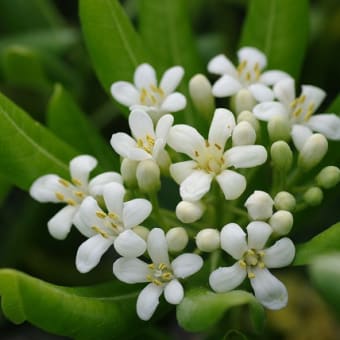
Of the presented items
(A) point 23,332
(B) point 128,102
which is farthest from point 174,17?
(A) point 23,332

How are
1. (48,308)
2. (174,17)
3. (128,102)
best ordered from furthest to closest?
(174,17)
(128,102)
(48,308)

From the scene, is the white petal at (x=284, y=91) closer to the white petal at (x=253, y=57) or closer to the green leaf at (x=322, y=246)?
the white petal at (x=253, y=57)

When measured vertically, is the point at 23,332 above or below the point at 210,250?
below

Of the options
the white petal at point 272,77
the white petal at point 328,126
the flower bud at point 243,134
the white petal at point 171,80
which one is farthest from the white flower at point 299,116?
the white petal at point 171,80

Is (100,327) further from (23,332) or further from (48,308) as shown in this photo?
(23,332)

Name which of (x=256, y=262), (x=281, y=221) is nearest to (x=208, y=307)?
(x=256, y=262)

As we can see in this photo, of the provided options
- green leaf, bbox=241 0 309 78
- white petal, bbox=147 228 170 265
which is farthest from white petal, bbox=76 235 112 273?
green leaf, bbox=241 0 309 78
